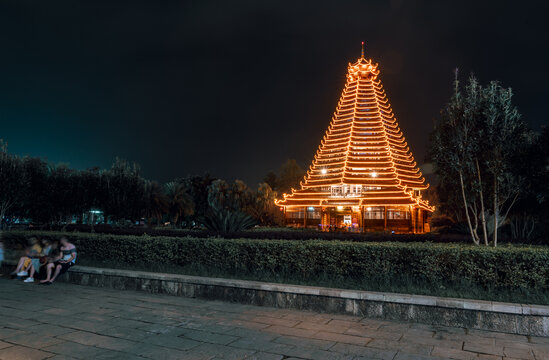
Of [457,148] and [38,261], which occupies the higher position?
[457,148]

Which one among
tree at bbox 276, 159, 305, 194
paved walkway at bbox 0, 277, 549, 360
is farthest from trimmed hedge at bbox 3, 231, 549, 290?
tree at bbox 276, 159, 305, 194

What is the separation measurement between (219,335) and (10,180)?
20.8 metres

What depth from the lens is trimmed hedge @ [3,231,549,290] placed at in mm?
7895

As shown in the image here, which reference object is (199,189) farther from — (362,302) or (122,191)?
(362,302)

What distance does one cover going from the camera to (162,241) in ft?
38.9

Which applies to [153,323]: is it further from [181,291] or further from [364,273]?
[364,273]

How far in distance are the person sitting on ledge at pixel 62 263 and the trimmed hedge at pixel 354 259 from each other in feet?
5.46

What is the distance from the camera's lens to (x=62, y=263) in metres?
11.0

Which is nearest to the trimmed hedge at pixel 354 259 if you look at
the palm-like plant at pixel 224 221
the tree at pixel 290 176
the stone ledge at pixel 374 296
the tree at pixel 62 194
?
the stone ledge at pixel 374 296

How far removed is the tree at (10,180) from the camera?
→ 21.7 meters

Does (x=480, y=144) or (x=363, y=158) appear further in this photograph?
(x=363, y=158)

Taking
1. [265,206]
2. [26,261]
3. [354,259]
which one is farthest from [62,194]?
[354,259]

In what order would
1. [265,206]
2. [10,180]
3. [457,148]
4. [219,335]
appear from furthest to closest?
[265,206]
[10,180]
[457,148]
[219,335]

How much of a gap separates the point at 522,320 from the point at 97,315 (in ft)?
23.8
